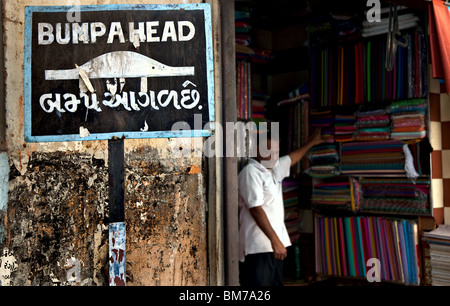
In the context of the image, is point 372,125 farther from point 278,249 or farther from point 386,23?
point 278,249

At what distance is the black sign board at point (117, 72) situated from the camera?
8.09ft

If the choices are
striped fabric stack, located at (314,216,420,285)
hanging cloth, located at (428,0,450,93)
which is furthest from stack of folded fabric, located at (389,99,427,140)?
hanging cloth, located at (428,0,450,93)

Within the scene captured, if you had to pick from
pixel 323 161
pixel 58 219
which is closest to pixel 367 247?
pixel 323 161

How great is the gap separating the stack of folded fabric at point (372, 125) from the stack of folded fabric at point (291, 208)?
0.98 meters

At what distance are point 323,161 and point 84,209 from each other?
3.07 meters

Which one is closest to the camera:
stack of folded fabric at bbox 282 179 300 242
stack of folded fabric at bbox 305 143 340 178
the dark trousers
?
the dark trousers

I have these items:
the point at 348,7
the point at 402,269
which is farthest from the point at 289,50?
the point at 402,269

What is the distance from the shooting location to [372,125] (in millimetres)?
4543

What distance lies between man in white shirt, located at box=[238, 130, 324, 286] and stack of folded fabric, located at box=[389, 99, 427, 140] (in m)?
1.25

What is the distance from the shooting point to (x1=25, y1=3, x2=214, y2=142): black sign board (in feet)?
8.09

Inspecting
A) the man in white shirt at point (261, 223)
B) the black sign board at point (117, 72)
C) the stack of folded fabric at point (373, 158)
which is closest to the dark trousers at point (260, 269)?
the man in white shirt at point (261, 223)

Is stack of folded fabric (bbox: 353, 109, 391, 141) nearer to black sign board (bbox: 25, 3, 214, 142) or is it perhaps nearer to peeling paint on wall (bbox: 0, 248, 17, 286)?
black sign board (bbox: 25, 3, 214, 142)
